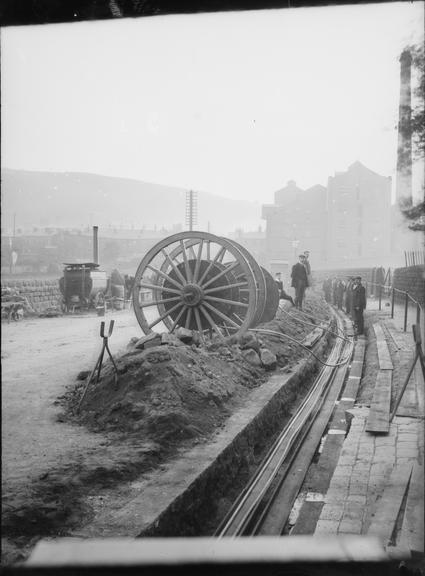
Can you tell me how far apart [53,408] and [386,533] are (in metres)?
4.06

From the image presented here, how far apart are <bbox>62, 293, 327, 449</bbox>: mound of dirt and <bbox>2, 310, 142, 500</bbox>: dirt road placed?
329 millimetres

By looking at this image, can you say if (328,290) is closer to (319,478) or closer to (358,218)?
(358,218)

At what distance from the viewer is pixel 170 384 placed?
17.7ft

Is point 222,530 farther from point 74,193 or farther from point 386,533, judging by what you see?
point 74,193

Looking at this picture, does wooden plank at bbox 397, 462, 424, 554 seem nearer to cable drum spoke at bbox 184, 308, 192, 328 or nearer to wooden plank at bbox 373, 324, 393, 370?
wooden plank at bbox 373, 324, 393, 370

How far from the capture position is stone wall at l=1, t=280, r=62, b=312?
15925 millimetres

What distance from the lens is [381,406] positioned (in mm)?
5852

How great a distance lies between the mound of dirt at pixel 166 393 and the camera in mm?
4840

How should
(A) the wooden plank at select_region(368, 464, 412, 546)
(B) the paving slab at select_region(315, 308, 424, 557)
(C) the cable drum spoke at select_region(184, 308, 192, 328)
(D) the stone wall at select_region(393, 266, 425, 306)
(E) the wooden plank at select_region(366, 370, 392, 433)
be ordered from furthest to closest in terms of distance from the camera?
(D) the stone wall at select_region(393, 266, 425, 306) → (C) the cable drum spoke at select_region(184, 308, 192, 328) → (E) the wooden plank at select_region(366, 370, 392, 433) → (A) the wooden plank at select_region(368, 464, 412, 546) → (B) the paving slab at select_region(315, 308, 424, 557)

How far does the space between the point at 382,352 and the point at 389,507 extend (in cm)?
672

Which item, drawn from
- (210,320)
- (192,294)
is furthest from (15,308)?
(210,320)

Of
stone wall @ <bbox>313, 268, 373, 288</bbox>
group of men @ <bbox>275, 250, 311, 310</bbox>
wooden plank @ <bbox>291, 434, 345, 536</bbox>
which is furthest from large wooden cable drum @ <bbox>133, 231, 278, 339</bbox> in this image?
stone wall @ <bbox>313, 268, 373, 288</bbox>

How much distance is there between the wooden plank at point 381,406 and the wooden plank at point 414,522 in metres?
1.92

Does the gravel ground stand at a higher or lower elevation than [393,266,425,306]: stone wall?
lower
